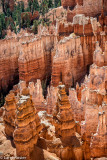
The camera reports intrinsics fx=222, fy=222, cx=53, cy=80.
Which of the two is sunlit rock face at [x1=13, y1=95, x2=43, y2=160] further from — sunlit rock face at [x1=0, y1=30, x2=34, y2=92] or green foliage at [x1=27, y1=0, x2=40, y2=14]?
green foliage at [x1=27, y1=0, x2=40, y2=14]

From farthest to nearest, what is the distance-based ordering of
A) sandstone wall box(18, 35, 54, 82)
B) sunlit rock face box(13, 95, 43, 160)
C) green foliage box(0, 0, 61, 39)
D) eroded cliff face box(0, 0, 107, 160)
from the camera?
green foliage box(0, 0, 61, 39), sandstone wall box(18, 35, 54, 82), eroded cliff face box(0, 0, 107, 160), sunlit rock face box(13, 95, 43, 160)

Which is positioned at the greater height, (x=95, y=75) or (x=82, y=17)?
(x=82, y=17)

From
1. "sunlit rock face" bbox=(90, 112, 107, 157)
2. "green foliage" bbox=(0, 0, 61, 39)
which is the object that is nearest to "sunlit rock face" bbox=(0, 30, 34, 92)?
"sunlit rock face" bbox=(90, 112, 107, 157)

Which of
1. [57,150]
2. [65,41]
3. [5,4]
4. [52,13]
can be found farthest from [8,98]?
[5,4]

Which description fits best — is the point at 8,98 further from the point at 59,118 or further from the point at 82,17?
the point at 82,17

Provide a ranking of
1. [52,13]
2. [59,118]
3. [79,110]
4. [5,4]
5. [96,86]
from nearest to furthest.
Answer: [59,118]
[96,86]
[79,110]
[52,13]
[5,4]

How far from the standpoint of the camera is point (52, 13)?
46.5m

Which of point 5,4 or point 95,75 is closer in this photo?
point 95,75

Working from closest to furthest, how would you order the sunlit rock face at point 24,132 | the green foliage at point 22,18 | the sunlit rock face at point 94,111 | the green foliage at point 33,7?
the sunlit rock face at point 24,132 < the sunlit rock face at point 94,111 < the green foliage at point 22,18 < the green foliage at point 33,7

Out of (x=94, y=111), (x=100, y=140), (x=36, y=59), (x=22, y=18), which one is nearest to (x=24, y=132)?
(x=100, y=140)

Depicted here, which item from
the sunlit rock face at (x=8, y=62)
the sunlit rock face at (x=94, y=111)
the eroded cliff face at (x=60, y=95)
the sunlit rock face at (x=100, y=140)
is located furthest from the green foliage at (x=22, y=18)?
the sunlit rock face at (x=100, y=140)

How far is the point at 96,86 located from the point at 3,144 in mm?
6170

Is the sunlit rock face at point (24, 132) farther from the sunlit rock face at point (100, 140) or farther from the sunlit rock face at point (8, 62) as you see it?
the sunlit rock face at point (8, 62)

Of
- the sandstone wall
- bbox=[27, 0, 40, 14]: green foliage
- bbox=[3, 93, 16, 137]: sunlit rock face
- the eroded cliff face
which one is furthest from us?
bbox=[27, 0, 40, 14]: green foliage
